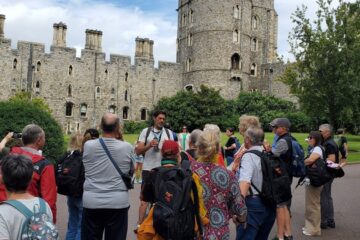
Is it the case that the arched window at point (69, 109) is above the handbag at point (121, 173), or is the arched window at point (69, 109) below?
above

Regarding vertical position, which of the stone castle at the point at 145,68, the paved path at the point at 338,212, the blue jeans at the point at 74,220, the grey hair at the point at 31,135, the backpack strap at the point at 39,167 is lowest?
the paved path at the point at 338,212

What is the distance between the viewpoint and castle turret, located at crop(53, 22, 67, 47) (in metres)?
46.2

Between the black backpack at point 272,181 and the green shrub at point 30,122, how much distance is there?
40.0ft

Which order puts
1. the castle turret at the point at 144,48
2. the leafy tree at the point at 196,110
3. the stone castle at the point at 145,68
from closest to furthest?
the leafy tree at the point at 196,110
the stone castle at the point at 145,68
the castle turret at the point at 144,48

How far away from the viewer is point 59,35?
4656cm

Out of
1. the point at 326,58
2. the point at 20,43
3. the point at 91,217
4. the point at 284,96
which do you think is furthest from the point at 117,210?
the point at 284,96

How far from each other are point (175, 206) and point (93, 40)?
45.2 meters

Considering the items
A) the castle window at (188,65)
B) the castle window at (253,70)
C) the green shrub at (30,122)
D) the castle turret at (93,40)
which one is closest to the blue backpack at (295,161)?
the green shrub at (30,122)

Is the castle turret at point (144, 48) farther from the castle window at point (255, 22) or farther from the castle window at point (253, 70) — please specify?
the castle window at point (255, 22)

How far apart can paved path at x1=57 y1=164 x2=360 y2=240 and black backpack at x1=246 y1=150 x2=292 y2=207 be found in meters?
1.86

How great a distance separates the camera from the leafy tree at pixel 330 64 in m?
Answer: 24.3

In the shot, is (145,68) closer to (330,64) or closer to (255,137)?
(330,64)

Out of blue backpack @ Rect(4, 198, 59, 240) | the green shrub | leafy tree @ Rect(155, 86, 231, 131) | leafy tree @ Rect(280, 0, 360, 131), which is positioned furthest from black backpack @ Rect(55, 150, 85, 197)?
leafy tree @ Rect(155, 86, 231, 131)

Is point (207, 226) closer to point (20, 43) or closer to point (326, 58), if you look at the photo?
point (326, 58)
